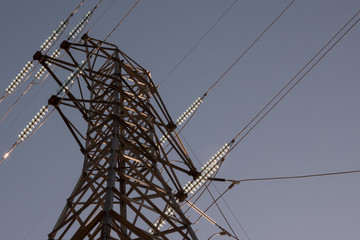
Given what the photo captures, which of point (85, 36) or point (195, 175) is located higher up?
point (85, 36)

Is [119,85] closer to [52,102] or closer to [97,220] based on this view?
[52,102]

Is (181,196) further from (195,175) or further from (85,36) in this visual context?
(85,36)

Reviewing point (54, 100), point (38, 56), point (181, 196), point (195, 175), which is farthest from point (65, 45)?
point (181, 196)

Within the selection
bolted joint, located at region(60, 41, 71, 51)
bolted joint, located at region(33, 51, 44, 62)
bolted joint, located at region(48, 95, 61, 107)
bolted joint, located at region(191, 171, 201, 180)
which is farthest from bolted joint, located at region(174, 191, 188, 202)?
bolted joint, located at region(60, 41, 71, 51)

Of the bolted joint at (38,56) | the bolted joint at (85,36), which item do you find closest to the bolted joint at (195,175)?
the bolted joint at (38,56)

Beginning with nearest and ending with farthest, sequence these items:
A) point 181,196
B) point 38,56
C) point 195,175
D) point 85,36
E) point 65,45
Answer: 1. point 181,196
2. point 195,175
3. point 38,56
4. point 65,45
5. point 85,36

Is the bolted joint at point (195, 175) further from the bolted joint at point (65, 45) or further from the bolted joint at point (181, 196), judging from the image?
the bolted joint at point (65, 45)

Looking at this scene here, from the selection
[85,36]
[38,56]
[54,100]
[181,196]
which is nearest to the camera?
[54,100]

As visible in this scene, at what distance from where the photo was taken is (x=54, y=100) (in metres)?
11.7

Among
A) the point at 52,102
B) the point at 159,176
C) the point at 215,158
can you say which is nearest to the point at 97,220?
the point at 159,176

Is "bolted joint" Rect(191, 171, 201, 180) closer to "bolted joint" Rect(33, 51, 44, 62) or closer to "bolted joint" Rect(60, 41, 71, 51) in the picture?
"bolted joint" Rect(33, 51, 44, 62)

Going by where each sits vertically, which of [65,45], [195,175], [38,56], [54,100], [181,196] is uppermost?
[65,45]

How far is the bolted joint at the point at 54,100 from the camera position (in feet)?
38.3

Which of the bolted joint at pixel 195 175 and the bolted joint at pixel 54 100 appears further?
the bolted joint at pixel 195 175
